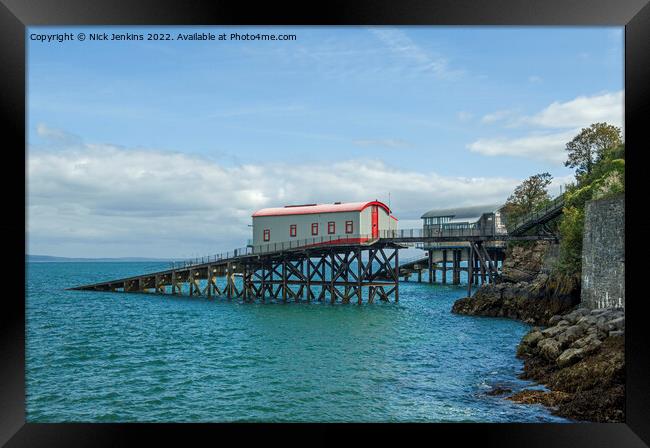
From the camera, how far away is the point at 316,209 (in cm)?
3809

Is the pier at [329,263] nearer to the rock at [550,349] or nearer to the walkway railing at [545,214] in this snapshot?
the walkway railing at [545,214]

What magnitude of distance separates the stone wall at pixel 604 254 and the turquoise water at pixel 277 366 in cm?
372

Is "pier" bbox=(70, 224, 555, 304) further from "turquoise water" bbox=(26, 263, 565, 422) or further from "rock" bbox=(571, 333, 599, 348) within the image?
"rock" bbox=(571, 333, 599, 348)

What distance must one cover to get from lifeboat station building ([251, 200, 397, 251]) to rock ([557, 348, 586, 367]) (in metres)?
21.9

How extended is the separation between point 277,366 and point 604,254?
12.8 metres

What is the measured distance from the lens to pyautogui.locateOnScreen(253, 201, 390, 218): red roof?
36.9 metres

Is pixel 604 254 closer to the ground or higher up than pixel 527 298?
higher up

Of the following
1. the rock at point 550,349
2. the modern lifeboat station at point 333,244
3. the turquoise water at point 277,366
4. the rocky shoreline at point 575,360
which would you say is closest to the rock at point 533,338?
the rocky shoreline at point 575,360

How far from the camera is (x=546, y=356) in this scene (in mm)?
16750

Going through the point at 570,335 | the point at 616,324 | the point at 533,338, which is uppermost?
the point at 616,324

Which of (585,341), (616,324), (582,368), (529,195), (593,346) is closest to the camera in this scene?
(582,368)

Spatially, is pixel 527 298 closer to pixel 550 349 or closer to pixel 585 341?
pixel 550 349
